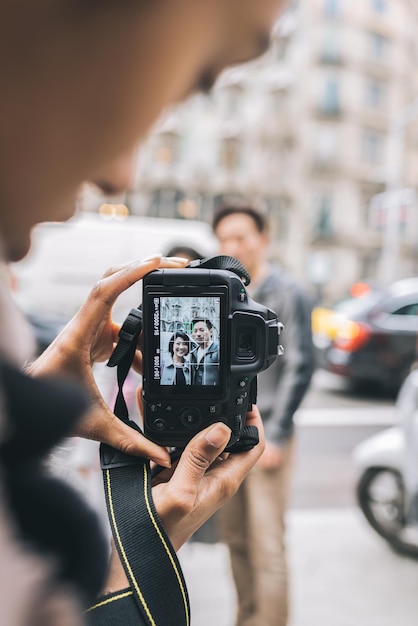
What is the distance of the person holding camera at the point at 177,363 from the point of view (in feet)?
3.15

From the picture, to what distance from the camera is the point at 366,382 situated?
835 centimetres

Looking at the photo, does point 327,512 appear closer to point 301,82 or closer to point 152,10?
point 152,10

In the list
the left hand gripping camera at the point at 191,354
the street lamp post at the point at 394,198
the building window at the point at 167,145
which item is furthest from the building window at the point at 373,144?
the left hand gripping camera at the point at 191,354

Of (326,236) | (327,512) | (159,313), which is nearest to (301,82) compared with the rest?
(326,236)

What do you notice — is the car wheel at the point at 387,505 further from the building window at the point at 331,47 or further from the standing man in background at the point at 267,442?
the building window at the point at 331,47

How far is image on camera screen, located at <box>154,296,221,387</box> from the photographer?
958 millimetres

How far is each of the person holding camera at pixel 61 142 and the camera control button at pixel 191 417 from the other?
16.4 inches

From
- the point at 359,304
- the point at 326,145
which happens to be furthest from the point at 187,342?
the point at 326,145

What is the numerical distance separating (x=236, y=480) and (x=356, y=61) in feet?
94.6

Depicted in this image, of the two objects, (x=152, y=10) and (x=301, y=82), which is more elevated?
(x=301, y=82)

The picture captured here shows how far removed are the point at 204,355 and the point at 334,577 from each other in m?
2.57

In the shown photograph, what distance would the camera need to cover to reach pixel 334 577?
318 cm

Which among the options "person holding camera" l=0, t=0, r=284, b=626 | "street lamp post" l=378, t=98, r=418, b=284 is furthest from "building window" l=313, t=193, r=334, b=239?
"person holding camera" l=0, t=0, r=284, b=626

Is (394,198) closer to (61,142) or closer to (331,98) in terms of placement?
(331,98)
